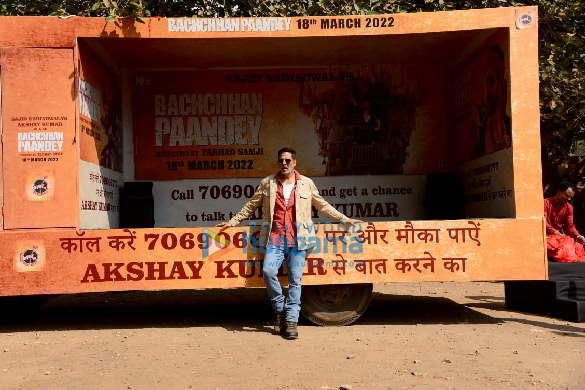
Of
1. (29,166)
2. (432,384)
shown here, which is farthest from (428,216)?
(29,166)

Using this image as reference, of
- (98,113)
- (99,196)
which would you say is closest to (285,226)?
(99,196)

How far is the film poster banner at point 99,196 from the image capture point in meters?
6.66

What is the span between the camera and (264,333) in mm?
6184

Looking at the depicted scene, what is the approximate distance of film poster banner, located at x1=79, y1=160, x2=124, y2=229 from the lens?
6659mm

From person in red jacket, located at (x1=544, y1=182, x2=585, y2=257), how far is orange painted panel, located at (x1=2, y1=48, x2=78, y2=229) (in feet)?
18.3

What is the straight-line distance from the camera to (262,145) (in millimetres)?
8477

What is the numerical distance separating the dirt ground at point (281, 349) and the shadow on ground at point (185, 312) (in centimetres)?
2

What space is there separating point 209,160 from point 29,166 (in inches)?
106

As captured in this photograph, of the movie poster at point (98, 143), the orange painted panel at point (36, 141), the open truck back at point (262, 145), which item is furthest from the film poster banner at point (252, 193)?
the orange painted panel at point (36, 141)

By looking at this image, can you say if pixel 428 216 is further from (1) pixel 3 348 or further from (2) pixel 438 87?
(1) pixel 3 348

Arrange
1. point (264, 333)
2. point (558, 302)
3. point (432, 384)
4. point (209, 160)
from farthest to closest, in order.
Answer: point (209, 160) < point (558, 302) < point (264, 333) < point (432, 384)

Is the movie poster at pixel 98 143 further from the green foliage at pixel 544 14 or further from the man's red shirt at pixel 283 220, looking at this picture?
the green foliage at pixel 544 14

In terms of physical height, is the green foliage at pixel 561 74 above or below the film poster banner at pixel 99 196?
above

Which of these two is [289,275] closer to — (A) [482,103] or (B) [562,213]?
(A) [482,103]
